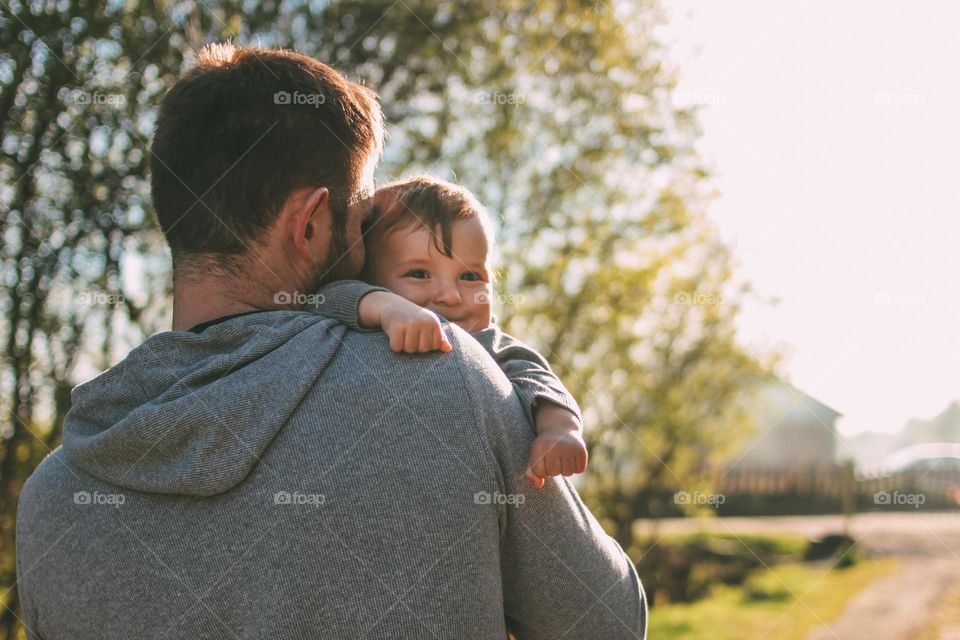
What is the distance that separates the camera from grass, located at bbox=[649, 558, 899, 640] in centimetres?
890

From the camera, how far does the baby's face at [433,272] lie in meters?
2.38

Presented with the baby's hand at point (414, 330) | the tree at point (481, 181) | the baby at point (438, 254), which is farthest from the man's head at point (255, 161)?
the tree at point (481, 181)

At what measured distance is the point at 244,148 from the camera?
1.63 m

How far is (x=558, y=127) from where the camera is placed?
24.4 ft

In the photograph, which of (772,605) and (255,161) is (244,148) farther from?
(772,605)

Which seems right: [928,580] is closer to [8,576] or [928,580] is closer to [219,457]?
[8,576]

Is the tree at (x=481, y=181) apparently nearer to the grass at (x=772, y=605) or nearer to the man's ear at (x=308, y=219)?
the grass at (x=772, y=605)

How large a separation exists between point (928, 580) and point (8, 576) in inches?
406

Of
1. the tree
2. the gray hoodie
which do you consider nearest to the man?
the gray hoodie

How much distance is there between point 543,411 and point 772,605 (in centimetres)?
1004

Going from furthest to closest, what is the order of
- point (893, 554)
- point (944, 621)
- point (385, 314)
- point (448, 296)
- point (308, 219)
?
point (893, 554) < point (944, 621) < point (448, 296) < point (308, 219) < point (385, 314)

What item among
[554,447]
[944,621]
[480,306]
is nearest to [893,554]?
[944,621]

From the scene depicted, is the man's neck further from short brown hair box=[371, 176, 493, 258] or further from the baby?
short brown hair box=[371, 176, 493, 258]

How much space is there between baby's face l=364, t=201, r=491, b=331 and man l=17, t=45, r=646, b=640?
2.59ft
